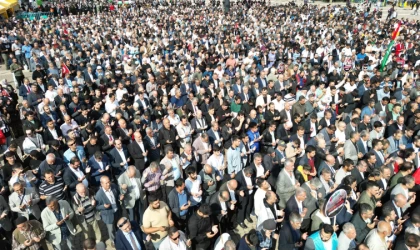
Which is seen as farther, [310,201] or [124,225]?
[310,201]

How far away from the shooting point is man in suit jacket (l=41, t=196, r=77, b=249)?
5.00 m

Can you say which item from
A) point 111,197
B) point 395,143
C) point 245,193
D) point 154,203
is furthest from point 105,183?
point 395,143

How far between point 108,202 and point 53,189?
1.05 m

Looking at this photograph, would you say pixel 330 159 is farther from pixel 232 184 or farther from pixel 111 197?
pixel 111 197

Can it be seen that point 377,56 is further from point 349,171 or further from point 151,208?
point 151,208

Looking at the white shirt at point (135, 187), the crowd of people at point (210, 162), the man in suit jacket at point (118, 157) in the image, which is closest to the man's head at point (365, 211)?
the crowd of people at point (210, 162)

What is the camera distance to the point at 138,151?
7055 mm

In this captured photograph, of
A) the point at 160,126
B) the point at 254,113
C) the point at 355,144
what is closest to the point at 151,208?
the point at 160,126

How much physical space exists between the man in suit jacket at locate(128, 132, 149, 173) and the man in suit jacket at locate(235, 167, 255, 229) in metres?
2.23

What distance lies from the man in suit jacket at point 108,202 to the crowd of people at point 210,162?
0.02m

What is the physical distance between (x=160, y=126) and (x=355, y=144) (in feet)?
15.0

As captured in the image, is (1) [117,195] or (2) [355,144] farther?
(2) [355,144]

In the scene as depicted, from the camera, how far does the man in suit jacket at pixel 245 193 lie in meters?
5.97

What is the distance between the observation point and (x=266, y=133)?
768cm
